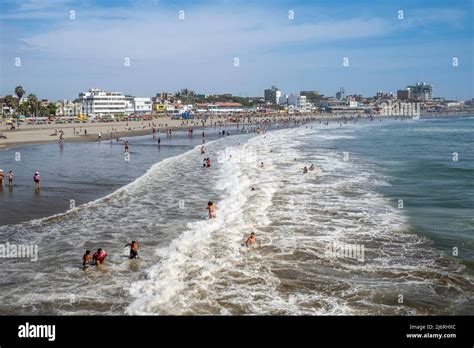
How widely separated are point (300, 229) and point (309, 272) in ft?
15.6

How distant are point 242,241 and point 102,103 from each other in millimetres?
143513

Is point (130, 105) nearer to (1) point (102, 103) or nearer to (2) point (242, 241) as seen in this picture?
(1) point (102, 103)

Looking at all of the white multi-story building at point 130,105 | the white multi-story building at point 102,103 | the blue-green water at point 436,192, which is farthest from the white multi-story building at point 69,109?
the blue-green water at point 436,192

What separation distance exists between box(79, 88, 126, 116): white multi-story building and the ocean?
122m

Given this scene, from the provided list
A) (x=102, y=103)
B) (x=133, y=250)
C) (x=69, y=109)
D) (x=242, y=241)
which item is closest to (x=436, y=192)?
(x=242, y=241)

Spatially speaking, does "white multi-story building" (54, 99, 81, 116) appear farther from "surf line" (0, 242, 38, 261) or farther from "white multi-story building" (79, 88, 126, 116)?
"surf line" (0, 242, 38, 261)

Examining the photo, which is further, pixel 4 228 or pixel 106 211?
pixel 106 211

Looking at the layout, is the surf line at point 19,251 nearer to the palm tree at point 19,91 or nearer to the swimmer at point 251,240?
the swimmer at point 251,240

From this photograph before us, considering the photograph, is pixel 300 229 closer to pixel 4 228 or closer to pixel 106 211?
pixel 106 211

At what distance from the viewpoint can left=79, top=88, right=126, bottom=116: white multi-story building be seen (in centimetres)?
15012

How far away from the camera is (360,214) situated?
21250 mm
